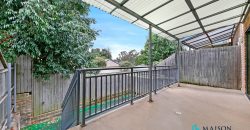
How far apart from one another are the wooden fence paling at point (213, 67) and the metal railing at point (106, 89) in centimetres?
113

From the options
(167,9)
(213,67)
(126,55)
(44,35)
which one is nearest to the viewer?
(167,9)

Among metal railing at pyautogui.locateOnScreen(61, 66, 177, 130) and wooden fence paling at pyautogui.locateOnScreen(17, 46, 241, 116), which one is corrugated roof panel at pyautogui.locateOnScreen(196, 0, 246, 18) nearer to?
metal railing at pyautogui.locateOnScreen(61, 66, 177, 130)

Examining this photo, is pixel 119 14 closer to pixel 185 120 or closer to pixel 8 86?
pixel 185 120

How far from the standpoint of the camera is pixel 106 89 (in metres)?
2.82

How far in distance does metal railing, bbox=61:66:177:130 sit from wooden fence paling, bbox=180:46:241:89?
1.13 metres

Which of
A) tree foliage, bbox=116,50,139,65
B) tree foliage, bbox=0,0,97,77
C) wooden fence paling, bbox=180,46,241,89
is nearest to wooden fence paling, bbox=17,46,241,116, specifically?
wooden fence paling, bbox=180,46,241,89

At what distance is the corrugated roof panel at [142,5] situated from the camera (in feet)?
9.05

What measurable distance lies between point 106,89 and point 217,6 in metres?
3.05

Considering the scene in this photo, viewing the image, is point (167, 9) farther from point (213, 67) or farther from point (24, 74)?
point (24, 74)

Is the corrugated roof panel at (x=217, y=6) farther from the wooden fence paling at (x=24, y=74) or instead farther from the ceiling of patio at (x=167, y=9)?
the wooden fence paling at (x=24, y=74)

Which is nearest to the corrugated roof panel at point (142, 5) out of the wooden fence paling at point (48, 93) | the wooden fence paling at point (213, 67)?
the wooden fence paling at point (48, 93)

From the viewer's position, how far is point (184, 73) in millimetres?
7488

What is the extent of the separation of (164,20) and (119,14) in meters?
1.28

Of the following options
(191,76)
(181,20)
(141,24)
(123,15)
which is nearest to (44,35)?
(123,15)
